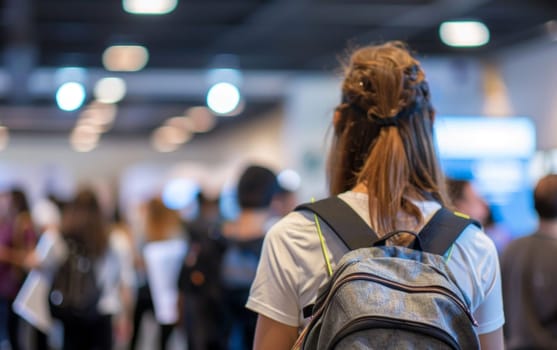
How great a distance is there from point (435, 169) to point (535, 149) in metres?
7.89

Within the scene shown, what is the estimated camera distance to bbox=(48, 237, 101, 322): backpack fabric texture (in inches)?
237

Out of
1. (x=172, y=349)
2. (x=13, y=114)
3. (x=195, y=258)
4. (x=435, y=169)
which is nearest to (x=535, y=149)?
(x=172, y=349)

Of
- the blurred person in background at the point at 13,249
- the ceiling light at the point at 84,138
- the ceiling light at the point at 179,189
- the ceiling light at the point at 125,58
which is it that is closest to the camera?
the blurred person in background at the point at 13,249

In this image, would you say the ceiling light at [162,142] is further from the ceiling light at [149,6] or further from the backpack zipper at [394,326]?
the backpack zipper at [394,326]

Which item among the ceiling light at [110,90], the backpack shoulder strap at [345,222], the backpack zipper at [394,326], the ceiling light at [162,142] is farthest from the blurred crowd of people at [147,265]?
the ceiling light at [162,142]

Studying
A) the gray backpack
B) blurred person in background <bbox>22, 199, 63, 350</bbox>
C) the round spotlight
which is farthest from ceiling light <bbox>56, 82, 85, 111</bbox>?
the gray backpack

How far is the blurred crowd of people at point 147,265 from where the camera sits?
454 centimetres

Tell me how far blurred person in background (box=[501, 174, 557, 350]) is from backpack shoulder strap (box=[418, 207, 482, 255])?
8.28 ft

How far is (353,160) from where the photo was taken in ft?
6.34

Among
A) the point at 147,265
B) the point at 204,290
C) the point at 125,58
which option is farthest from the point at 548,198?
the point at 125,58

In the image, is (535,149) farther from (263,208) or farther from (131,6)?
(263,208)

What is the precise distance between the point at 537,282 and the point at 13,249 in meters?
4.64

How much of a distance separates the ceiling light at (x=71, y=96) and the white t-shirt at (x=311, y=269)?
11.0 metres

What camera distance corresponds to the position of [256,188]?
179 inches
